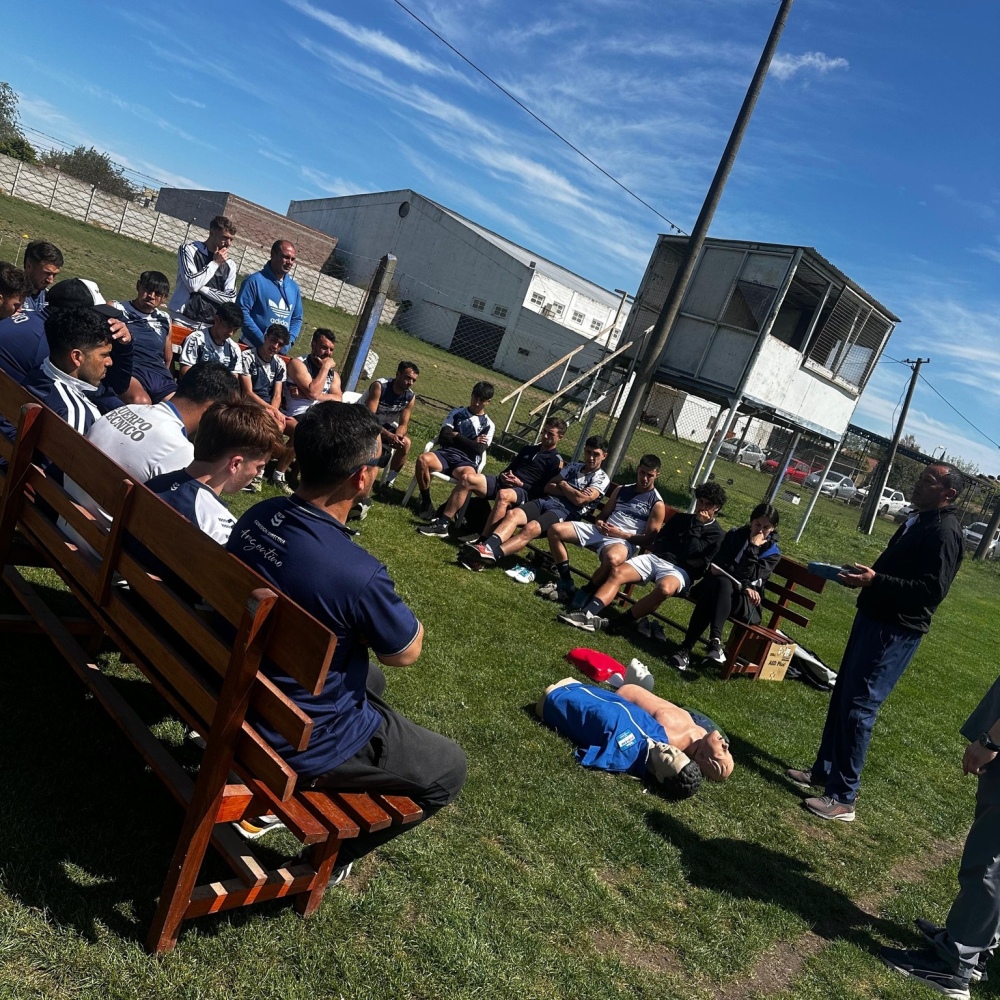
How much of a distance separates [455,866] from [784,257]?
15.5 meters

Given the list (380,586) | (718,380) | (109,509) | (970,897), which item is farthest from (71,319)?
(718,380)

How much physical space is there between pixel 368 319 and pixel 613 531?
3.86m

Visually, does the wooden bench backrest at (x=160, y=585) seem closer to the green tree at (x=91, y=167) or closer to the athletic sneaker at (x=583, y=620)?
the athletic sneaker at (x=583, y=620)

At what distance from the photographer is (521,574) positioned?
8.05 metres

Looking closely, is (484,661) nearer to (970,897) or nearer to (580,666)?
(580,666)

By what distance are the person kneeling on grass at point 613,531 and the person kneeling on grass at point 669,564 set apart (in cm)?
13

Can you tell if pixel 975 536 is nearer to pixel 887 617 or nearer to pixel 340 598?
pixel 887 617

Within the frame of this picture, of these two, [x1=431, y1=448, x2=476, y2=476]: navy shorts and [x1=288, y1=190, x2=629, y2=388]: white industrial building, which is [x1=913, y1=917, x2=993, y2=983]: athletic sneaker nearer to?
[x1=431, y1=448, x2=476, y2=476]: navy shorts

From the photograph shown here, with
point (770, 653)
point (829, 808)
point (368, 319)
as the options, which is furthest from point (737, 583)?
point (368, 319)

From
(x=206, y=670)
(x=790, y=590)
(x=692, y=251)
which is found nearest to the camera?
(x=206, y=670)

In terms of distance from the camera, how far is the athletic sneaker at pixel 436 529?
8422 mm

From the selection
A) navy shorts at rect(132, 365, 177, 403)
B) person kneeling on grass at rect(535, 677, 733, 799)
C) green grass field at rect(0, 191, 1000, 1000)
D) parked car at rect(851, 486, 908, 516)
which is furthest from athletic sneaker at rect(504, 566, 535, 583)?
parked car at rect(851, 486, 908, 516)

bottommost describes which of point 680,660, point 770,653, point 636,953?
point 636,953

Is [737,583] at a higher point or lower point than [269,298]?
lower
